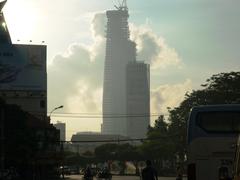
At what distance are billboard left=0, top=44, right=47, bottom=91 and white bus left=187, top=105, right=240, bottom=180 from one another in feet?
210

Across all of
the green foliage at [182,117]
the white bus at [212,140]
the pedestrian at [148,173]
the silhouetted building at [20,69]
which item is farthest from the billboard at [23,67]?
the white bus at [212,140]

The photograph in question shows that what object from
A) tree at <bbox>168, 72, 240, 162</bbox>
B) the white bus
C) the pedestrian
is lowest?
the pedestrian

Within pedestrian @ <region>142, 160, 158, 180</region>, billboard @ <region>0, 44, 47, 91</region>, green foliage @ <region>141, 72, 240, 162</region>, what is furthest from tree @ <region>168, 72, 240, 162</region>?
pedestrian @ <region>142, 160, 158, 180</region>

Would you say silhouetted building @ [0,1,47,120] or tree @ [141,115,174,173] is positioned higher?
silhouetted building @ [0,1,47,120]

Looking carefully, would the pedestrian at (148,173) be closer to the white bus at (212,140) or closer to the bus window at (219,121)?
the white bus at (212,140)

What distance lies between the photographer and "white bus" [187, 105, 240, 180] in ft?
44.0

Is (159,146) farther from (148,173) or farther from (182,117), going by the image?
(148,173)

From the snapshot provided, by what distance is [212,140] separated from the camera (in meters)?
13.4

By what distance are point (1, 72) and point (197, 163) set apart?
63.9 meters

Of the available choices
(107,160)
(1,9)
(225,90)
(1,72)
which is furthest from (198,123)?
(107,160)

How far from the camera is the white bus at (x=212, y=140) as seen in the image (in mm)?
13422

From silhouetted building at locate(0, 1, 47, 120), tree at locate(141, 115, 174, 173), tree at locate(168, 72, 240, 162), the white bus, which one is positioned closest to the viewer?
the white bus

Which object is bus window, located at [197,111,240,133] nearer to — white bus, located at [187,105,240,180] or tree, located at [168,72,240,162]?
white bus, located at [187,105,240,180]

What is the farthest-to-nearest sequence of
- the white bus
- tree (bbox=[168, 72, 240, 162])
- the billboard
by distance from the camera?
the billboard < tree (bbox=[168, 72, 240, 162]) < the white bus
